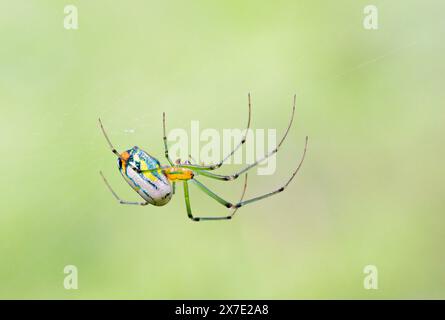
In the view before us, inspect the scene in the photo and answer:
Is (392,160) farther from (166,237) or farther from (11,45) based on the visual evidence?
(11,45)

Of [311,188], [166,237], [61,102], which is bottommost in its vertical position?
[166,237]

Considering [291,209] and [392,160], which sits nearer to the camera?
[291,209]

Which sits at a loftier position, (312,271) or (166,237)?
(166,237)

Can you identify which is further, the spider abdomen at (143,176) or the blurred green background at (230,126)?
the blurred green background at (230,126)

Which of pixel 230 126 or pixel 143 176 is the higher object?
pixel 230 126

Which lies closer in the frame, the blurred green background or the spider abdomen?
the spider abdomen

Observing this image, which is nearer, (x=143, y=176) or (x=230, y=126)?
(x=143, y=176)

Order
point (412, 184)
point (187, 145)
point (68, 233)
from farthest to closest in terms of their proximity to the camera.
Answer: point (412, 184) < point (68, 233) < point (187, 145)

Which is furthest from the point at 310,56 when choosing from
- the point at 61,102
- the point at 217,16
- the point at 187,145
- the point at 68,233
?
the point at 68,233
